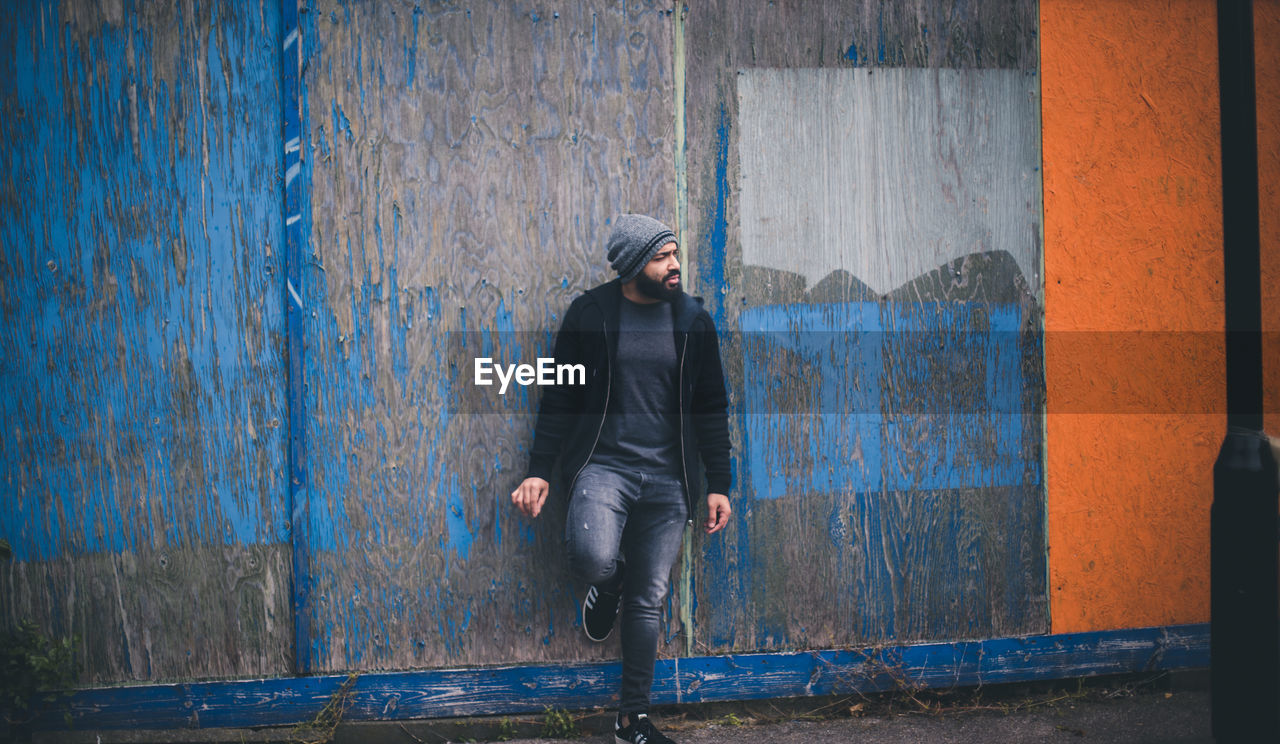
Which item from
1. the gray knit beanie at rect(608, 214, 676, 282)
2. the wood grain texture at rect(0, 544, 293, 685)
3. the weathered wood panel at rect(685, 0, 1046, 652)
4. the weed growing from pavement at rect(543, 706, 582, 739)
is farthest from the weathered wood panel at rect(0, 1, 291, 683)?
the weathered wood panel at rect(685, 0, 1046, 652)

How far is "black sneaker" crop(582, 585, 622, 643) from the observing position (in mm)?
3613

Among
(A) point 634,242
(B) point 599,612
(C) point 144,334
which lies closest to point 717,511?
(B) point 599,612

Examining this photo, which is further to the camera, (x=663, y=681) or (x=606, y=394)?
(x=663, y=681)

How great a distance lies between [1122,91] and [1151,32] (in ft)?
1.12

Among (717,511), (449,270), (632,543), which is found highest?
(449,270)

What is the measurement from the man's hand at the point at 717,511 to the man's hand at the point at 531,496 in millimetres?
720

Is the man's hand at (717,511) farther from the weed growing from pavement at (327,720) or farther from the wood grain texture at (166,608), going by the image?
the wood grain texture at (166,608)

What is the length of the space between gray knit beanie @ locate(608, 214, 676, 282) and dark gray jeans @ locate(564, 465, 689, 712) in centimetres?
85

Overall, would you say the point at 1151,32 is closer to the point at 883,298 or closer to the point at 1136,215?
the point at 1136,215

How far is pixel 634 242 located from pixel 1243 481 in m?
2.22

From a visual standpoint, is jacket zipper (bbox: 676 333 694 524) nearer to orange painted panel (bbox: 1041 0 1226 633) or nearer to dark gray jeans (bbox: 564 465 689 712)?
dark gray jeans (bbox: 564 465 689 712)

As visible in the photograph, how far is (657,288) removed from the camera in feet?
11.1

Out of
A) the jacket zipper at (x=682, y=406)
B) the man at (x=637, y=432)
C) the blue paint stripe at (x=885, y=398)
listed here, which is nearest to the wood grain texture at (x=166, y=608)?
the man at (x=637, y=432)

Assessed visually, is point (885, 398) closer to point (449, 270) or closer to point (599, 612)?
point (599, 612)
